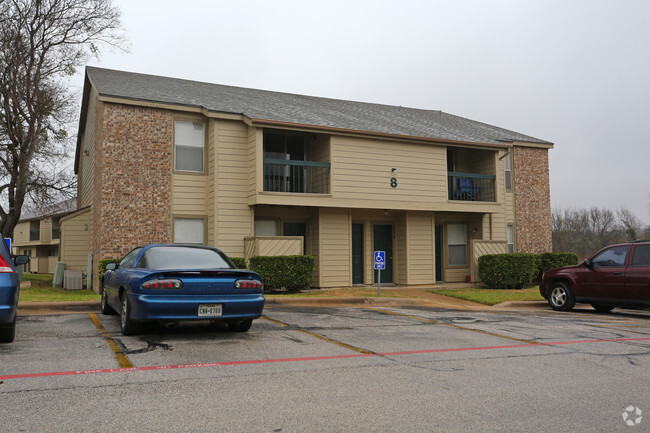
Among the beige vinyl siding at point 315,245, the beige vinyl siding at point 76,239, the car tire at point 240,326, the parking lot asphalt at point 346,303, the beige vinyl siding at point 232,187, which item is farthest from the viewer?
the beige vinyl siding at point 76,239

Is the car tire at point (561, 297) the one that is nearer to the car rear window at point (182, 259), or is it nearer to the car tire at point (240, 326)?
the car tire at point (240, 326)

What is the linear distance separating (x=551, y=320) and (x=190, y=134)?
37.2 feet

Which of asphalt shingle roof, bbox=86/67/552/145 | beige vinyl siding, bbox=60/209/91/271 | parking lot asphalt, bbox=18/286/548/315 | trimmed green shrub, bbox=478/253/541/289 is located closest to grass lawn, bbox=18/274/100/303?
parking lot asphalt, bbox=18/286/548/315

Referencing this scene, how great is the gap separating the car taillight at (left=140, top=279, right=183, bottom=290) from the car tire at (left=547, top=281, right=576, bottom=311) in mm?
9629

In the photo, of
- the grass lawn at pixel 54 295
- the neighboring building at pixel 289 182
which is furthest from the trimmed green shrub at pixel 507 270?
the grass lawn at pixel 54 295

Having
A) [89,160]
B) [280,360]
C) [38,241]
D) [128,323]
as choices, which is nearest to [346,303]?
[128,323]

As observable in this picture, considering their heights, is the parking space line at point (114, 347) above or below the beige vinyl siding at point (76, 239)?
below

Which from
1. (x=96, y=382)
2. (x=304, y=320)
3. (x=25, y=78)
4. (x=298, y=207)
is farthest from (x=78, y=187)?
(x=96, y=382)

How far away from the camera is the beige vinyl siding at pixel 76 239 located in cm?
1861

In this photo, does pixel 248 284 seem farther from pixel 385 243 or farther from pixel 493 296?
pixel 385 243

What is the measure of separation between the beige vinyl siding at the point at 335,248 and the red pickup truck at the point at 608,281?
623 centimetres

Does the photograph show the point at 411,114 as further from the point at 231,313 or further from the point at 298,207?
the point at 231,313

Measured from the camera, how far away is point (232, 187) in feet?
53.0

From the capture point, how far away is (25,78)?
2147cm
